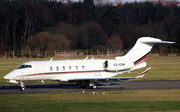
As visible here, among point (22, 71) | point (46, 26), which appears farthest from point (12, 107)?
point (46, 26)

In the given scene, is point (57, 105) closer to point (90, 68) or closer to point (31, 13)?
point (90, 68)

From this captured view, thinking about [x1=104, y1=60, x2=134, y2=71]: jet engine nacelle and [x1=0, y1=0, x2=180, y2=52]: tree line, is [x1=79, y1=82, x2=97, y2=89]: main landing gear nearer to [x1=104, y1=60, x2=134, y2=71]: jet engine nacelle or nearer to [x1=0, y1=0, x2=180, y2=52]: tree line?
[x1=104, y1=60, x2=134, y2=71]: jet engine nacelle

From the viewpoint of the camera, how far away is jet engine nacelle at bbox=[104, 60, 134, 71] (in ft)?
76.6

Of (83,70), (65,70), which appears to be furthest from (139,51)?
(65,70)

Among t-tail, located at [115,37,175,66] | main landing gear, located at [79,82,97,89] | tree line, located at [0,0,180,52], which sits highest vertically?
tree line, located at [0,0,180,52]

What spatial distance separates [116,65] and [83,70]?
113 inches

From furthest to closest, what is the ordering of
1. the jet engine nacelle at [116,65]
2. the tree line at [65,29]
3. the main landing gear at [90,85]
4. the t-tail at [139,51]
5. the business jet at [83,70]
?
the tree line at [65,29] < the t-tail at [139,51] < the jet engine nacelle at [116,65] < the main landing gear at [90,85] < the business jet at [83,70]

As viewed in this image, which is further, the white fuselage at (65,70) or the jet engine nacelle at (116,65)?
the jet engine nacelle at (116,65)

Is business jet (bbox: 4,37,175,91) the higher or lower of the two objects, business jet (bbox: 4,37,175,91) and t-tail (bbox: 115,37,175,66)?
the lower

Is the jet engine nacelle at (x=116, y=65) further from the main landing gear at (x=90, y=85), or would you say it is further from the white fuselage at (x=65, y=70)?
the main landing gear at (x=90, y=85)

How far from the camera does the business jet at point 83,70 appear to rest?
22094 mm

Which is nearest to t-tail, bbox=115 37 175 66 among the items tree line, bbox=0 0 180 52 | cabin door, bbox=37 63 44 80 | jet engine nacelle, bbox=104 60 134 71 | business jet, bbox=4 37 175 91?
business jet, bbox=4 37 175 91

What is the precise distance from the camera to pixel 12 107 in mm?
14703

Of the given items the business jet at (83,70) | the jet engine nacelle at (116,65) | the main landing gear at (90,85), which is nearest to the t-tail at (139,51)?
the business jet at (83,70)
